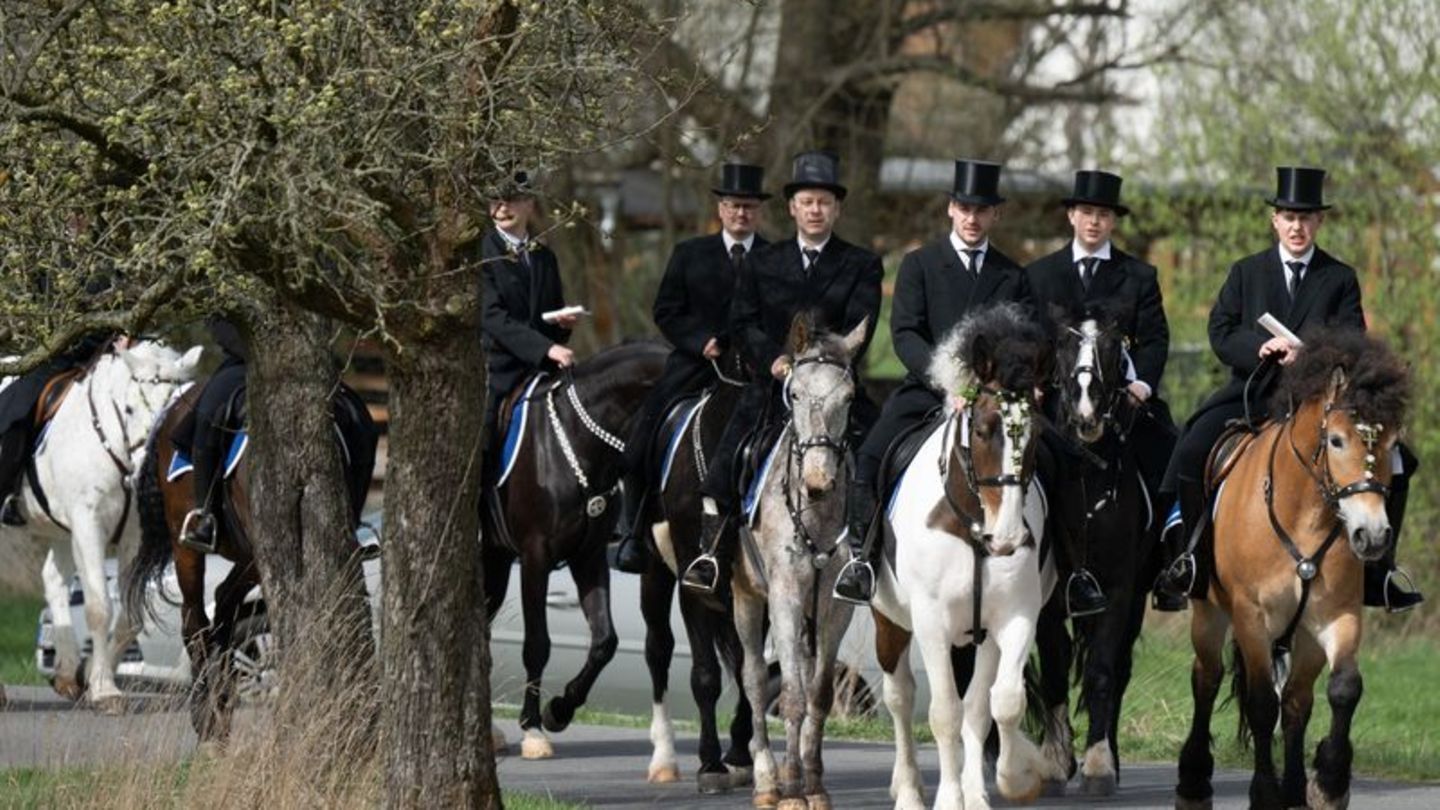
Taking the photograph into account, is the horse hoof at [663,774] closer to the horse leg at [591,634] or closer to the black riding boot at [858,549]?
the horse leg at [591,634]

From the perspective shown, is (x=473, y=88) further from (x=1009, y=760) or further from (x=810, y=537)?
(x=1009, y=760)

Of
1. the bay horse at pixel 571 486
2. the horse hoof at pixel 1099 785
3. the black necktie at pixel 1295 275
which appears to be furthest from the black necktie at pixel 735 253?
the horse hoof at pixel 1099 785

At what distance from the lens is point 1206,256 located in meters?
28.3

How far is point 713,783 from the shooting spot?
45.0 feet

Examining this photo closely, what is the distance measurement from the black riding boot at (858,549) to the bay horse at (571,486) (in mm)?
2467

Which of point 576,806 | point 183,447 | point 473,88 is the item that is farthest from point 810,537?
point 183,447

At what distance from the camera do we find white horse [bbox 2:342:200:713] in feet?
56.9

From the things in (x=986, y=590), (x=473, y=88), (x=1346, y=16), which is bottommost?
(x=986, y=590)

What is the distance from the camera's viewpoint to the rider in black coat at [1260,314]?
13.0 meters

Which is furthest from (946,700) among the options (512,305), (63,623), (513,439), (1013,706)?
(63,623)

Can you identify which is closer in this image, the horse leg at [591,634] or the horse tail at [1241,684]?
the horse tail at [1241,684]

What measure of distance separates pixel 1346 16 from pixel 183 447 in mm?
14770

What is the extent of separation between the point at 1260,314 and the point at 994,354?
2.22m

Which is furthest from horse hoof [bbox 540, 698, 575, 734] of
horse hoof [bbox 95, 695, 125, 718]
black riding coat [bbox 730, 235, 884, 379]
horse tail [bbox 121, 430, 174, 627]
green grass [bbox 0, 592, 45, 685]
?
green grass [bbox 0, 592, 45, 685]
